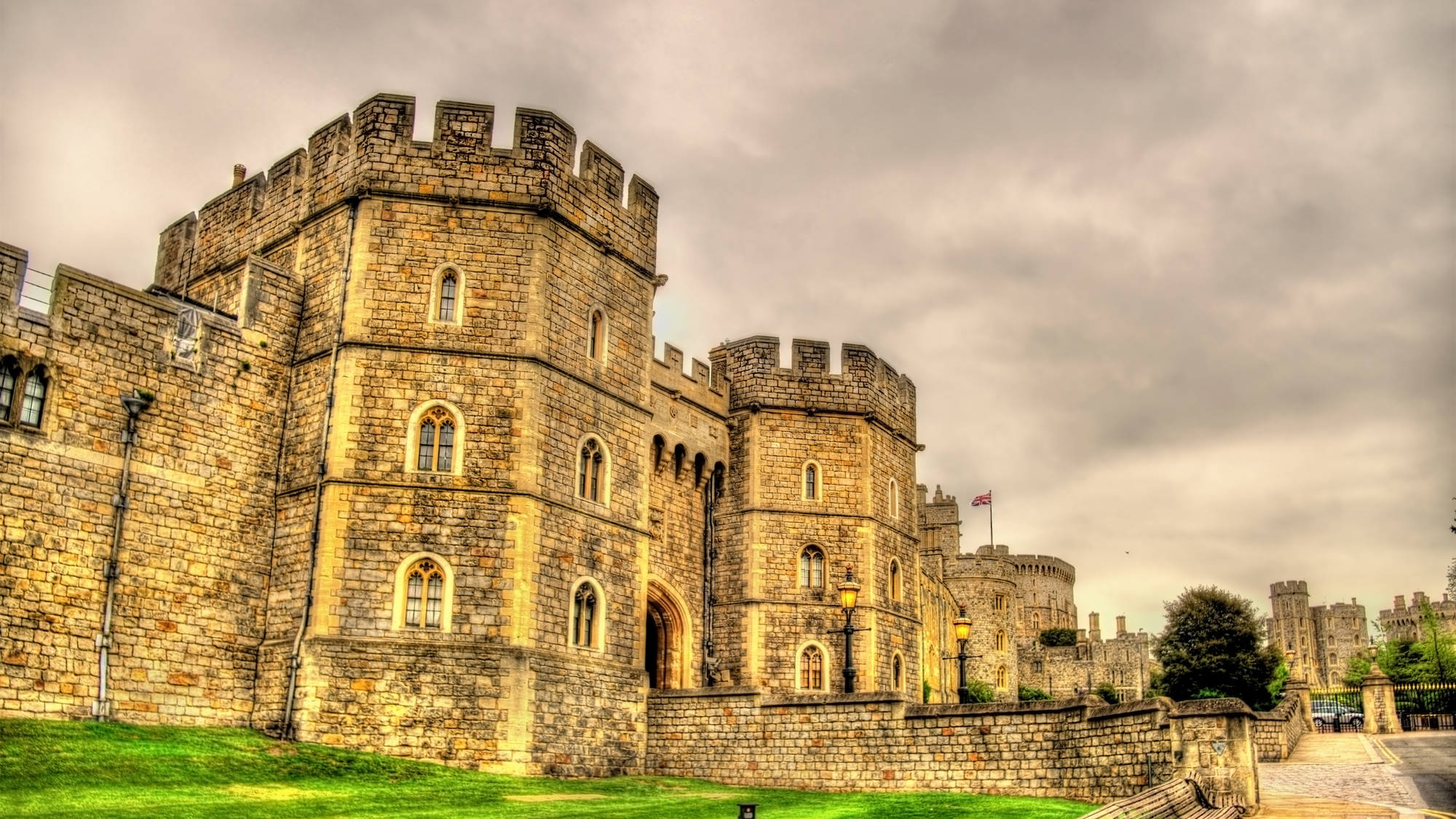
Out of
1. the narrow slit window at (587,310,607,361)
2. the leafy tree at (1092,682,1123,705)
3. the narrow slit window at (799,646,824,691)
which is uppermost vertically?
the narrow slit window at (587,310,607,361)

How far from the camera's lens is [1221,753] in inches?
654

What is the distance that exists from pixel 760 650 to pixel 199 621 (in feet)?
41.6

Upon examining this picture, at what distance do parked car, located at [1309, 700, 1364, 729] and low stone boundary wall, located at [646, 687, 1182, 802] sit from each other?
25.5 m

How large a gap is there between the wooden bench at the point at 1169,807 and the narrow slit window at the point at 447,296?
13.1 m

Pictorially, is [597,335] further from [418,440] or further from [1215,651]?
[1215,651]

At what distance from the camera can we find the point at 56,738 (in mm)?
16250

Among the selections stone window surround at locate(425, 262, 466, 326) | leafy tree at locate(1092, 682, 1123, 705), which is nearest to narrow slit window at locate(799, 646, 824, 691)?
stone window surround at locate(425, 262, 466, 326)

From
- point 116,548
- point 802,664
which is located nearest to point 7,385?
point 116,548

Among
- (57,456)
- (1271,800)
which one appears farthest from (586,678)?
(1271,800)

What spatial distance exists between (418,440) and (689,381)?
926cm

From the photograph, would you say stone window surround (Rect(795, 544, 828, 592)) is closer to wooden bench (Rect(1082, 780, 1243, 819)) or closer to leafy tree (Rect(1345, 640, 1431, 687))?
wooden bench (Rect(1082, 780, 1243, 819))

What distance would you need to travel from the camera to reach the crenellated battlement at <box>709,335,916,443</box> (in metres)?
30.4

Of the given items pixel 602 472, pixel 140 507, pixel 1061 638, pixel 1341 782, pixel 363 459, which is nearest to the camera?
pixel 140 507

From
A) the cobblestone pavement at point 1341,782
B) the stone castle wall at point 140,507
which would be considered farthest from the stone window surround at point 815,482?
the stone castle wall at point 140,507
